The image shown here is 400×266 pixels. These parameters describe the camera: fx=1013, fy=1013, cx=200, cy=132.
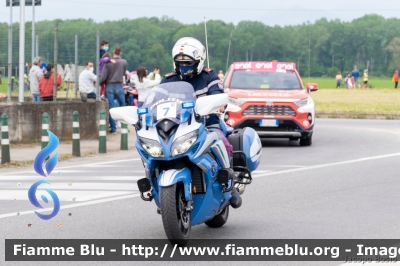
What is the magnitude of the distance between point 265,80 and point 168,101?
14197 millimetres

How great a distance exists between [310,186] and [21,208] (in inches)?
169

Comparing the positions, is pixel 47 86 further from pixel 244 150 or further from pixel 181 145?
pixel 181 145

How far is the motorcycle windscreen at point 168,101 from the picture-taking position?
8.42m

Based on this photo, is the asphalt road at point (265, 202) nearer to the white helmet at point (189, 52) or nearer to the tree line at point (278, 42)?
the white helmet at point (189, 52)

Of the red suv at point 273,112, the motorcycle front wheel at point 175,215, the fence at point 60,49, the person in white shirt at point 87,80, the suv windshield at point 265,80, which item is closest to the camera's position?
the motorcycle front wheel at point 175,215

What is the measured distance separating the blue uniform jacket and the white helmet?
0.65 feet

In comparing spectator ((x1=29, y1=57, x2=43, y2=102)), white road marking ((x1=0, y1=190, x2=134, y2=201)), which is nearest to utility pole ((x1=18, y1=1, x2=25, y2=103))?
spectator ((x1=29, y1=57, x2=43, y2=102))

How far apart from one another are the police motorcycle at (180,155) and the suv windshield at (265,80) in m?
13.5

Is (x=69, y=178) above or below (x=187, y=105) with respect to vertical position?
below

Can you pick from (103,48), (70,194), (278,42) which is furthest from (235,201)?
(278,42)

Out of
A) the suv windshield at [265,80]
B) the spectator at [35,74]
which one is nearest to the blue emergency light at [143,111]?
the suv windshield at [265,80]

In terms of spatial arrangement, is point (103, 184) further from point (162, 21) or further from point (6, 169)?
point (162, 21)

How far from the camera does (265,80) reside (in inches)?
891

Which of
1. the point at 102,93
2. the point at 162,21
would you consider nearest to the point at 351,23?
the point at 162,21
